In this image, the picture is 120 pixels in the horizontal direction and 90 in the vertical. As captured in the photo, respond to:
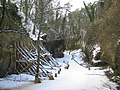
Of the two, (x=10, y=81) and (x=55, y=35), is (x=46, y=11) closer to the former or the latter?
(x=10, y=81)

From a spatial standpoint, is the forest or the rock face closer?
the forest

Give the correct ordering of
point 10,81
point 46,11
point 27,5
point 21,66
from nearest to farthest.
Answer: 1. point 10,81
2. point 46,11
3. point 21,66
4. point 27,5

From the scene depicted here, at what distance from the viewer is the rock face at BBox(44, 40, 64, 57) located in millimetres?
49691

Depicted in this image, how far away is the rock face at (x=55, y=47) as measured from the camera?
49691 millimetres

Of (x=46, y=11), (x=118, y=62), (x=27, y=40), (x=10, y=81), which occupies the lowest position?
(x=10, y=81)

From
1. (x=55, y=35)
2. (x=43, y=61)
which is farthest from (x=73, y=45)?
(x=43, y=61)

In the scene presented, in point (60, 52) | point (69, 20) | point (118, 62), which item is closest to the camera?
point (118, 62)

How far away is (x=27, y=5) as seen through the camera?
129 ft

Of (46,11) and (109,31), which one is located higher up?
(46,11)

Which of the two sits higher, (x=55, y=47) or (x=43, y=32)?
(x=43, y=32)

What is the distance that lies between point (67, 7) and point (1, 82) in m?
8.64

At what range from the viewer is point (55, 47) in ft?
169

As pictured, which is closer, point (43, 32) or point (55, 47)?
point (43, 32)

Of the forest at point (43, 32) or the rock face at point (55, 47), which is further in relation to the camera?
the rock face at point (55, 47)
